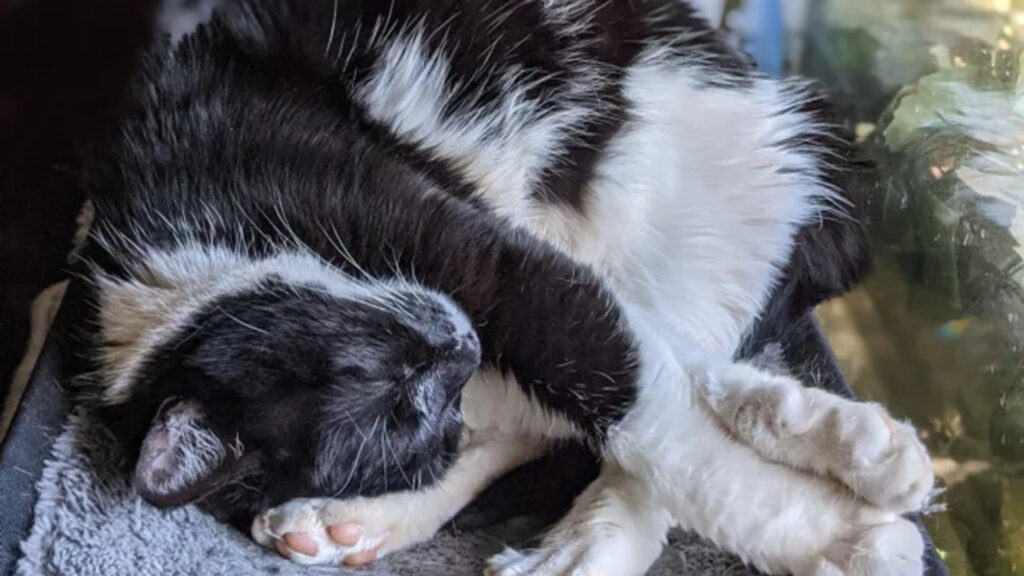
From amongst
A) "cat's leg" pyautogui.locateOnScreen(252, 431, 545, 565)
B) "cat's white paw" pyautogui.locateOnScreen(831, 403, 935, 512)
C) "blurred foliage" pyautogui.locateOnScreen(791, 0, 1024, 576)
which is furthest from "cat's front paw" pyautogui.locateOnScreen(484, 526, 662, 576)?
"blurred foliage" pyautogui.locateOnScreen(791, 0, 1024, 576)

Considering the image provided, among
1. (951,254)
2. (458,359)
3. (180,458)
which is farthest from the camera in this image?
(951,254)

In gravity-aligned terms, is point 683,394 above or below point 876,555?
above

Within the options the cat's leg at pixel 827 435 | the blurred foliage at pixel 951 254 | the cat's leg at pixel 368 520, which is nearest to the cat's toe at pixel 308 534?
the cat's leg at pixel 368 520

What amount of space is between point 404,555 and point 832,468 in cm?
49

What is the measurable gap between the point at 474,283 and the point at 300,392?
0.74 feet

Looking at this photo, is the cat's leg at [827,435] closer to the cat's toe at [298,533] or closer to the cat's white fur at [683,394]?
the cat's white fur at [683,394]

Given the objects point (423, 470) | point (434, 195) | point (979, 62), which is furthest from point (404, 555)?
point (979, 62)

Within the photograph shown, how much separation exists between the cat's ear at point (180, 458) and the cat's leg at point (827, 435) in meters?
0.52

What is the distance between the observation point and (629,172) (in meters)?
1.37

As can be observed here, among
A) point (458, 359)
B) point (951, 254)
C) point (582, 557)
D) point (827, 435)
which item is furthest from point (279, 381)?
point (951, 254)

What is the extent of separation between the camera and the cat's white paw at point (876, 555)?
1022mm

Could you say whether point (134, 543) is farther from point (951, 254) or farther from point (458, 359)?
point (951, 254)

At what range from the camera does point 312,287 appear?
1111 millimetres

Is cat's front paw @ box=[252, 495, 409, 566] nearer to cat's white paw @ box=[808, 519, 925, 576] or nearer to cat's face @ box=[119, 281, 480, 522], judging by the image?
cat's face @ box=[119, 281, 480, 522]
